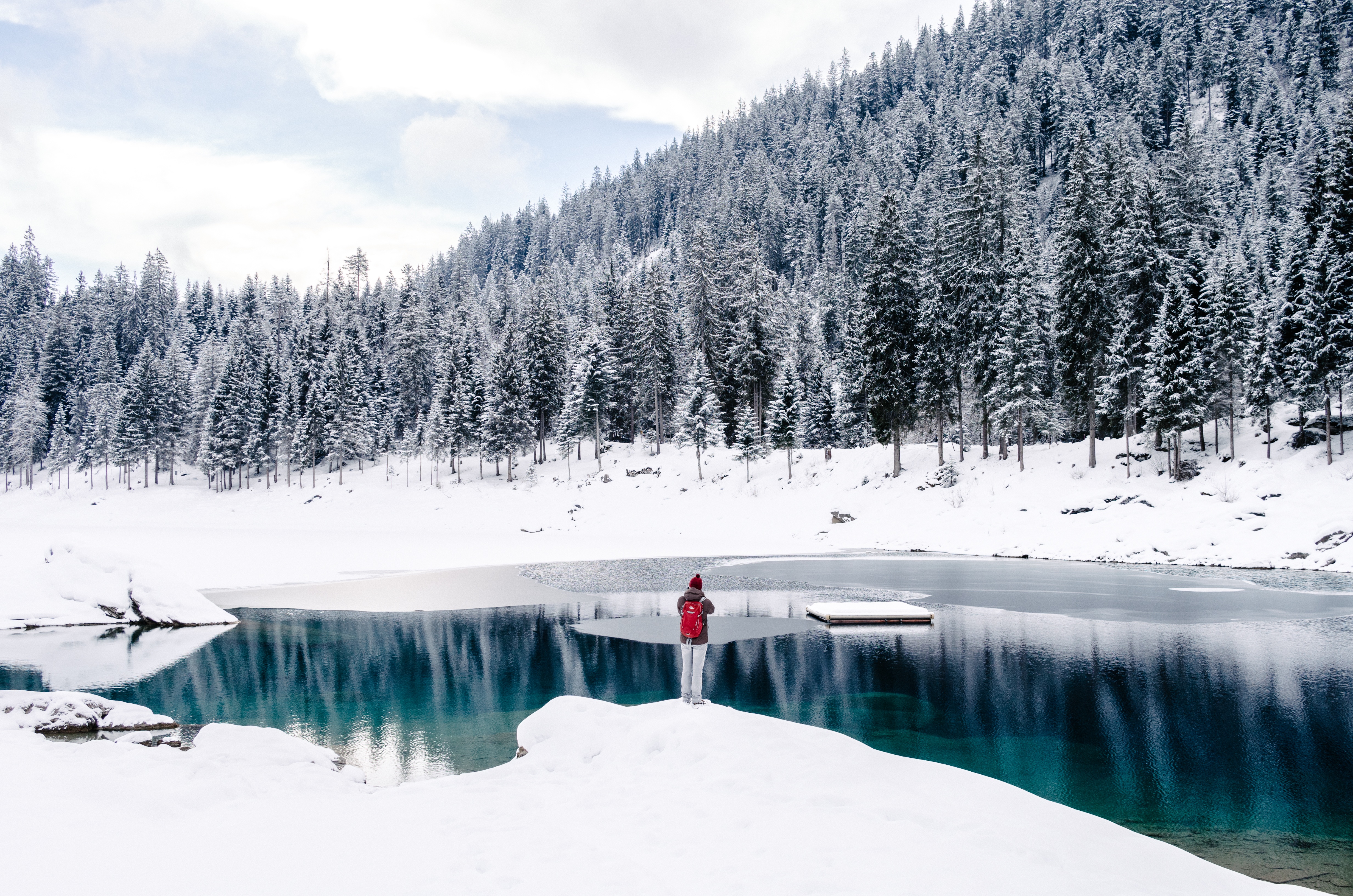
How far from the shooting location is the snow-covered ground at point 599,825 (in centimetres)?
633

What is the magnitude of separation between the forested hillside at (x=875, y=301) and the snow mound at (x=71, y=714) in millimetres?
44820

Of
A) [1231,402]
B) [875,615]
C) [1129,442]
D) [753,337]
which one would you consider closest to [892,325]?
[753,337]

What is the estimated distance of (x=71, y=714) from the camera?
12.8 m

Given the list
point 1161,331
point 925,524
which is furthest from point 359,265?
point 1161,331

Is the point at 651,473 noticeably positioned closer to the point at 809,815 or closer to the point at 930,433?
the point at 930,433

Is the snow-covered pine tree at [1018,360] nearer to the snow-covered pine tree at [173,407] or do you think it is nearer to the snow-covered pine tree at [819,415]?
the snow-covered pine tree at [819,415]

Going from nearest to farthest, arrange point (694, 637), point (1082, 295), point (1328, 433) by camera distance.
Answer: point (694, 637)
point (1328, 433)
point (1082, 295)

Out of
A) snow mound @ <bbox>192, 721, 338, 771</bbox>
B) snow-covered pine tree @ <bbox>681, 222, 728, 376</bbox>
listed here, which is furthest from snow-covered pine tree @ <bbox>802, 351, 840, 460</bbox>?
snow mound @ <bbox>192, 721, 338, 771</bbox>

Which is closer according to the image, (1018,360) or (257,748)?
(257,748)

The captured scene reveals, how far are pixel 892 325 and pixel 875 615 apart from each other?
32.3m

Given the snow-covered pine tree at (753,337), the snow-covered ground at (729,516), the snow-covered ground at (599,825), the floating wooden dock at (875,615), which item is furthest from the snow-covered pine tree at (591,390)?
the snow-covered ground at (599,825)

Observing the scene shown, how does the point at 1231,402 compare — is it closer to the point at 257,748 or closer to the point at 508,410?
the point at 257,748

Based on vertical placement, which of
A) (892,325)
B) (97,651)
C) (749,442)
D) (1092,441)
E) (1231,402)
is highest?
(892,325)

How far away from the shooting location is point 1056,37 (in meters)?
139
